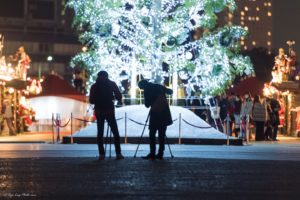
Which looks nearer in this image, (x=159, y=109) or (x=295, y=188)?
(x=295, y=188)

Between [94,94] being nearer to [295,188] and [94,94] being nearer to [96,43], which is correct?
[295,188]

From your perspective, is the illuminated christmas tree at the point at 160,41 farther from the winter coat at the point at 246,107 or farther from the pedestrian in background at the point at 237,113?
the winter coat at the point at 246,107

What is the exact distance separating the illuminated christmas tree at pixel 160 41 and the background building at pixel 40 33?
101271 mm

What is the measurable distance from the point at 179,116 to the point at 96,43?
743cm

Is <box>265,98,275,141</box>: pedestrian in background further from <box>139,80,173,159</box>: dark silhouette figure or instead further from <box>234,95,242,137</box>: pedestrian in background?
<box>139,80,173,159</box>: dark silhouette figure

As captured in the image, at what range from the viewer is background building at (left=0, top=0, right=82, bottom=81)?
13525 centimetres

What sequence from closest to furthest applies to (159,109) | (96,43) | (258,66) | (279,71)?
(159,109) → (96,43) → (279,71) → (258,66)

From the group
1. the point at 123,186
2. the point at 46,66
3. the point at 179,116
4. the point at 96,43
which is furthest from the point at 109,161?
the point at 46,66

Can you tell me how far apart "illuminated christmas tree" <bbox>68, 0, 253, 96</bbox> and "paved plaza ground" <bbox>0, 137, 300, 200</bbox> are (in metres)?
16.9

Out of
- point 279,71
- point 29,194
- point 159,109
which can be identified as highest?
point 279,71

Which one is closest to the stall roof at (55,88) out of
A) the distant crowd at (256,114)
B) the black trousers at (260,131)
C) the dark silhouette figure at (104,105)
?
the distant crowd at (256,114)

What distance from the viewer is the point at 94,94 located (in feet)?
51.3

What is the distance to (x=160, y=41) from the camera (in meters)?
30.4

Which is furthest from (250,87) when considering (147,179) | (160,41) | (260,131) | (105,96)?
(147,179)
